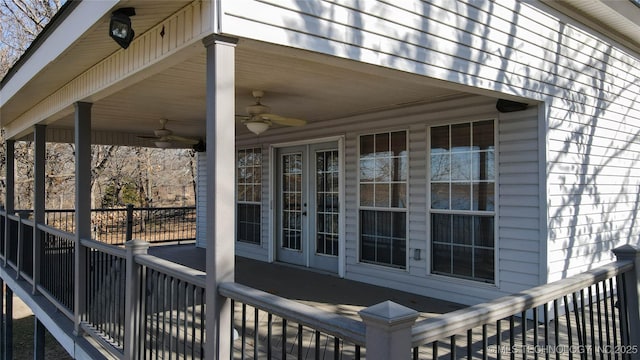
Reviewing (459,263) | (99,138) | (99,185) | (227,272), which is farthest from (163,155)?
(227,272)

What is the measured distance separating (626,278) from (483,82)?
1823 millimetres

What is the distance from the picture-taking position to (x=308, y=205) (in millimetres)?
6863

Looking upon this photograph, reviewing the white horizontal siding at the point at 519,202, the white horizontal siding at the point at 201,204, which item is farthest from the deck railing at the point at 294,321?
the white horizontal siding at the point at 201,204

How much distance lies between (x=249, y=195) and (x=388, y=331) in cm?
683

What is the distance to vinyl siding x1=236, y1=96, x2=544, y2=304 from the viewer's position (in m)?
4.42

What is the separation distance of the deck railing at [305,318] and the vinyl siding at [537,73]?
1118 mm

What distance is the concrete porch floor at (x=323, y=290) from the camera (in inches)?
185

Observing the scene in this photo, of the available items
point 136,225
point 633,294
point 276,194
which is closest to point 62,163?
point 136,225

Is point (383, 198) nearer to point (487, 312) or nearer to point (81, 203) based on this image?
point (81, 203)

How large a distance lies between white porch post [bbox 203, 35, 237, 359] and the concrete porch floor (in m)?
1.91

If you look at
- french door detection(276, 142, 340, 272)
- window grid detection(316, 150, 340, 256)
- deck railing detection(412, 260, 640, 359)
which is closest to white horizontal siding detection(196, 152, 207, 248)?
french door detection(276, 142, 340, 272)

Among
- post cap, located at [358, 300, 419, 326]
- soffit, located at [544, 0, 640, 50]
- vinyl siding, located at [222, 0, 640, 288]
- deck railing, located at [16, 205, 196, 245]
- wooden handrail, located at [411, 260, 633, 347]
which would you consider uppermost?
soffit, located at [544, 0, 640, 50]

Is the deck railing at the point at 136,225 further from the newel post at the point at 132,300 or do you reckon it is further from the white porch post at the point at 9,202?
the newel post at the point at 132,300

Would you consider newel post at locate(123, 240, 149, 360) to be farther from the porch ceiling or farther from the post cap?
the post cap
